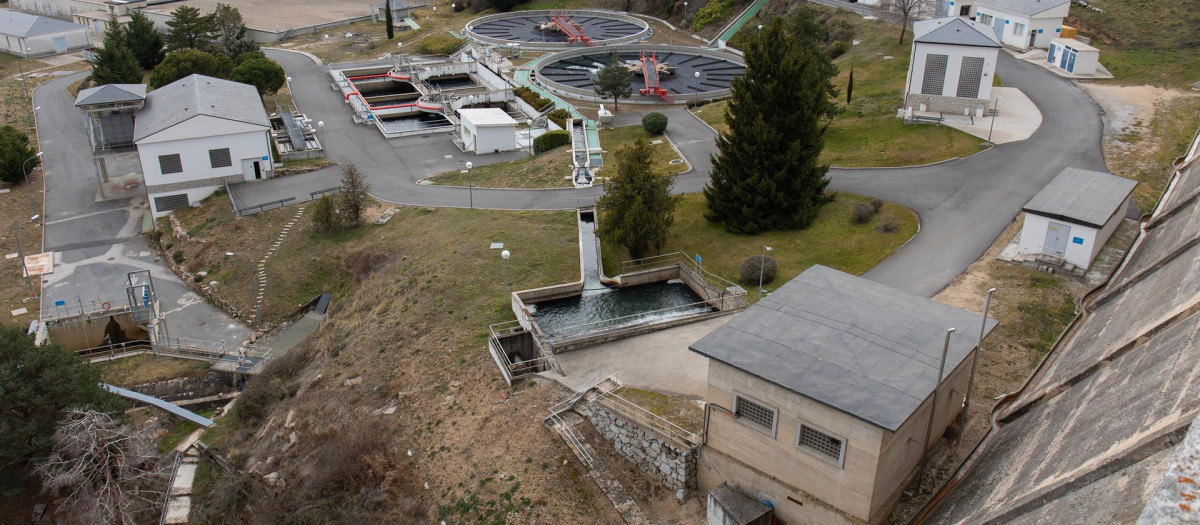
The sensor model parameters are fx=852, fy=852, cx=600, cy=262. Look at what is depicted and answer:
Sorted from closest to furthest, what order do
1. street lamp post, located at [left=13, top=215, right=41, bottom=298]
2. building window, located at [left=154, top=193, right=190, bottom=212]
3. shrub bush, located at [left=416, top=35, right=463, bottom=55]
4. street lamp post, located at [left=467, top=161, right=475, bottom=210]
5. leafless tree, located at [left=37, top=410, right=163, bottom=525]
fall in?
1. leafless tree, located at [left=37, top=410, right=163, bottom=525]
2. street lamp post, located at [left=13, top=215, right=41, bottom=298]
3. street lamp post, located at [left=467, top=161, right=475, bottom=210]
4. building window, located at [left=154, top=193, right=190, bottom=212]
5. shrub bush, located at [left=416, top=35, right=463, bottom=55]

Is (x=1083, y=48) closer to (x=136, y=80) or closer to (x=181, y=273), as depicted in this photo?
(x=181, y=273)

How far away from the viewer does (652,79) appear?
228 feet

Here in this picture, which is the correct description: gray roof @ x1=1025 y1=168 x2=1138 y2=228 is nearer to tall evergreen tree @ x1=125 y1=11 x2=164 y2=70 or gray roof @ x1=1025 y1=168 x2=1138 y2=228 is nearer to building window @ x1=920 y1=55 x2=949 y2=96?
building window @ x1=920 y1=55 x2=949 y2=96

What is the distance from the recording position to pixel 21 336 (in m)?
31.3

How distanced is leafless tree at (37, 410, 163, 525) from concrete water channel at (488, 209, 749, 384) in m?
13.6

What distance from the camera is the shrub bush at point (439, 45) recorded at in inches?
3425

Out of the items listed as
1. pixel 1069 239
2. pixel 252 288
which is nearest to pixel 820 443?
pixel 1069 239

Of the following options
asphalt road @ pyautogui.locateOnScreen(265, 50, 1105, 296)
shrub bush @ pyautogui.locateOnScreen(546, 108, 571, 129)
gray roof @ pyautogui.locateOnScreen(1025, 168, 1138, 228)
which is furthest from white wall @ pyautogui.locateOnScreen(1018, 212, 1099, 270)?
shrub bush @ pyautogui.locateOnScreen(546, 108, 571, 129)

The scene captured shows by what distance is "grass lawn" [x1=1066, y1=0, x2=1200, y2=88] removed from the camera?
52969 millimetres

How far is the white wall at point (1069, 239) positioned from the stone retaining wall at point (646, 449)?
59.3 feet

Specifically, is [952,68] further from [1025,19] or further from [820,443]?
[820,443]

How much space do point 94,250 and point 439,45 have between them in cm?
4446

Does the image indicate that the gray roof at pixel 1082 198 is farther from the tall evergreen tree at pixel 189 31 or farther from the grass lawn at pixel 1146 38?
the tall evergreen tree at pixel 189 31

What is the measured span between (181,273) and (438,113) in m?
30.2
